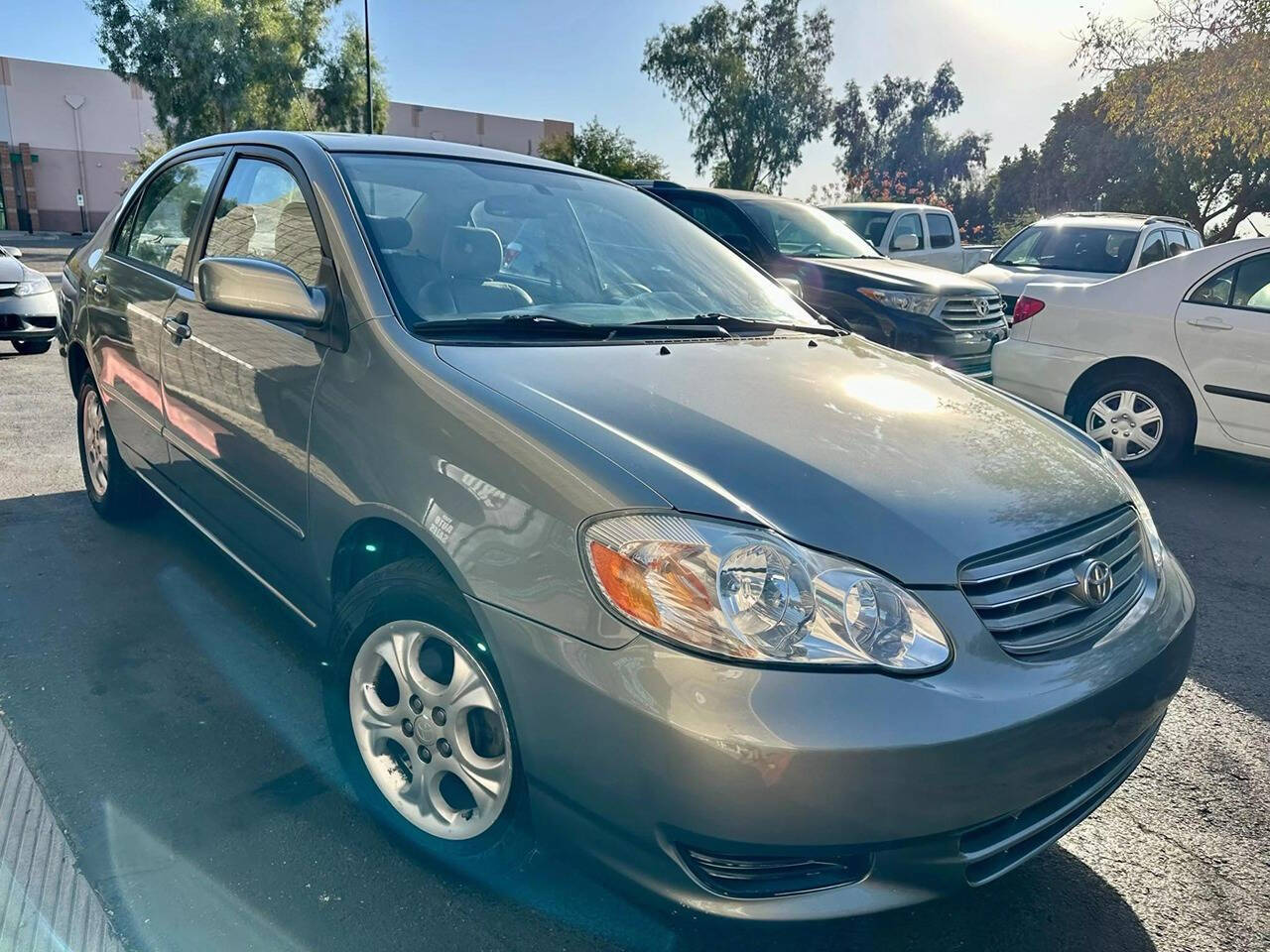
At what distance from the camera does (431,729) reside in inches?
82.7

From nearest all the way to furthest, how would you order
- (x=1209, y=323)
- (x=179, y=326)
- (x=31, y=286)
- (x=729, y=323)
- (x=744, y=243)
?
1. (x=729, y=323)
2. (x=179, y=326)
3. (x=1209, y=323)
4. (x=744, y=243)
5. (x=31, y=286)

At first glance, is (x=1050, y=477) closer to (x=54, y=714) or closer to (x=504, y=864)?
(x=504, y=864)

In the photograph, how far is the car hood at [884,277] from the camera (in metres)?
7.64

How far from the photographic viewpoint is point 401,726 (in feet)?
7.20

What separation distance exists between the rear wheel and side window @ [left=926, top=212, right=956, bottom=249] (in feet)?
33.9

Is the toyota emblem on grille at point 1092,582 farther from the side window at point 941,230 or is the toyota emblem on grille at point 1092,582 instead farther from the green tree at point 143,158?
the green tree at point 143,158

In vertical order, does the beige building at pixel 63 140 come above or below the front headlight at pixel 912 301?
above

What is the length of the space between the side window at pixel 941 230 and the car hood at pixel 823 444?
10268 mm

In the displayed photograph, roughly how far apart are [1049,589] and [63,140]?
4645 centimetres

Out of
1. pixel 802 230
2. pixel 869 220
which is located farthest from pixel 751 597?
pixel 869 220

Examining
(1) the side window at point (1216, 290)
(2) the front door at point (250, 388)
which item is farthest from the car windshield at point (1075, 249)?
(2) the front door at point (250, 388)

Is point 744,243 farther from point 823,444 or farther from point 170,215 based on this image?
point 823,444

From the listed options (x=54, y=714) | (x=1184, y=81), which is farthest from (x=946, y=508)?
(x=1184, y=81)

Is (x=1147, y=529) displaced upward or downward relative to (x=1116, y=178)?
downward
